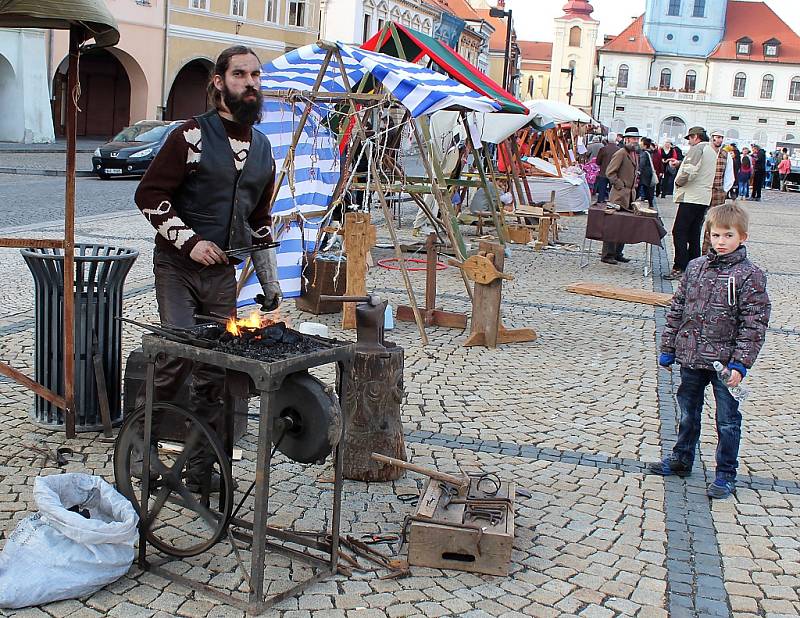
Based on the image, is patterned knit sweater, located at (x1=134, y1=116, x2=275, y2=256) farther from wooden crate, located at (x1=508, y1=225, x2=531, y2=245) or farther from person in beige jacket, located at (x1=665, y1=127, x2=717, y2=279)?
wooden crate, located at (x1=508, y1=225, x2=531, y2=245)

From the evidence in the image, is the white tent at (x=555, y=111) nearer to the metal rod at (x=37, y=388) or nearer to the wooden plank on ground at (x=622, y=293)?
the wooden plank on ground at (x=622, y=293)

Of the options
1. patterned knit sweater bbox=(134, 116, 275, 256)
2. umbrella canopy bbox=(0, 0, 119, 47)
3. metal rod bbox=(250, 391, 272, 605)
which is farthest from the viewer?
umbrella canopy bbox=(0, 0, 119, 47)

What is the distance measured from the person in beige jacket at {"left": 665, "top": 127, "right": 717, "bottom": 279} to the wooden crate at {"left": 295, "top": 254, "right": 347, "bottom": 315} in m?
4.76

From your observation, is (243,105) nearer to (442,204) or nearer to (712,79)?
(442,204)

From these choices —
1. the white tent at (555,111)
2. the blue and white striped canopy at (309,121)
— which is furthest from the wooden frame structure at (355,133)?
the white tent at (555,111)

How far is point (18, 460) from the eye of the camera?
477 cm

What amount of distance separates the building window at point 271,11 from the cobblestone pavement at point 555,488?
111 feet

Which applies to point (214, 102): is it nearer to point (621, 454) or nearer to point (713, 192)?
point (621, 454)

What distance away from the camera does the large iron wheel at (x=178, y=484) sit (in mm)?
3723

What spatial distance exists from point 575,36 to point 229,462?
110 metres

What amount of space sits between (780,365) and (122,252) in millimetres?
5400

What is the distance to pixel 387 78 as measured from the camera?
7.95 meters

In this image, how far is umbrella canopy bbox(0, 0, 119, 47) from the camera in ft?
14.1

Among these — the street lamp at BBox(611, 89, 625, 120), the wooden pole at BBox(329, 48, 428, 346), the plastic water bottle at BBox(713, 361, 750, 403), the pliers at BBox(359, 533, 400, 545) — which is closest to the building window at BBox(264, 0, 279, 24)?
the wooden pole at BBox(329, 48, 428, 346)
